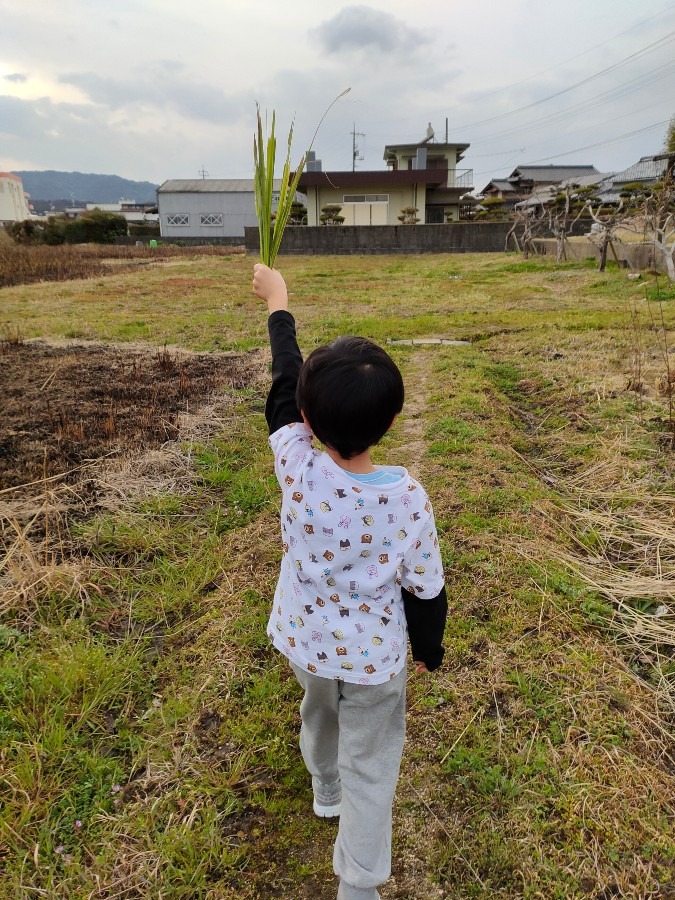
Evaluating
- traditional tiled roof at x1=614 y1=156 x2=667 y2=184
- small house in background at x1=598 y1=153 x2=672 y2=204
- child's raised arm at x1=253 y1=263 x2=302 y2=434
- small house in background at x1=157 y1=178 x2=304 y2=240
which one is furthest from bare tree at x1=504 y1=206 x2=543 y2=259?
small house in background at x1=157 y1=178 x2=304 y2=240

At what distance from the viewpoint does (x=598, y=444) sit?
429 cm

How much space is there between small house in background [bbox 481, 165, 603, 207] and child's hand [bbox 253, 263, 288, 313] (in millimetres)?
52136

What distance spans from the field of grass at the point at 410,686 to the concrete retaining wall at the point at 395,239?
21906 mm

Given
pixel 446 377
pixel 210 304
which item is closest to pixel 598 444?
pixel 446 377

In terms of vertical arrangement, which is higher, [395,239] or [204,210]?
[204,210]

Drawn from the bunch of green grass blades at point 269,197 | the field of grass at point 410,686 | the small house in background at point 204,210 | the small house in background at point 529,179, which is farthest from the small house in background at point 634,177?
the bunch of green grass blades at point 269,197

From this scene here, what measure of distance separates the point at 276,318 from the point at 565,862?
1.75 m

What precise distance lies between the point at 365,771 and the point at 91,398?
4.98m

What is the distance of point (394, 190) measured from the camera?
3184cm

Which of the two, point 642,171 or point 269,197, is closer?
point 269,197

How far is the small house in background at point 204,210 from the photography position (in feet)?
142

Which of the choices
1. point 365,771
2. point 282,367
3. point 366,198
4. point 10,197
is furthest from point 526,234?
point 10,197

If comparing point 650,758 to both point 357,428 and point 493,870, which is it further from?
point 357,428

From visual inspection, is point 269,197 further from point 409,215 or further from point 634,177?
point 634,177
